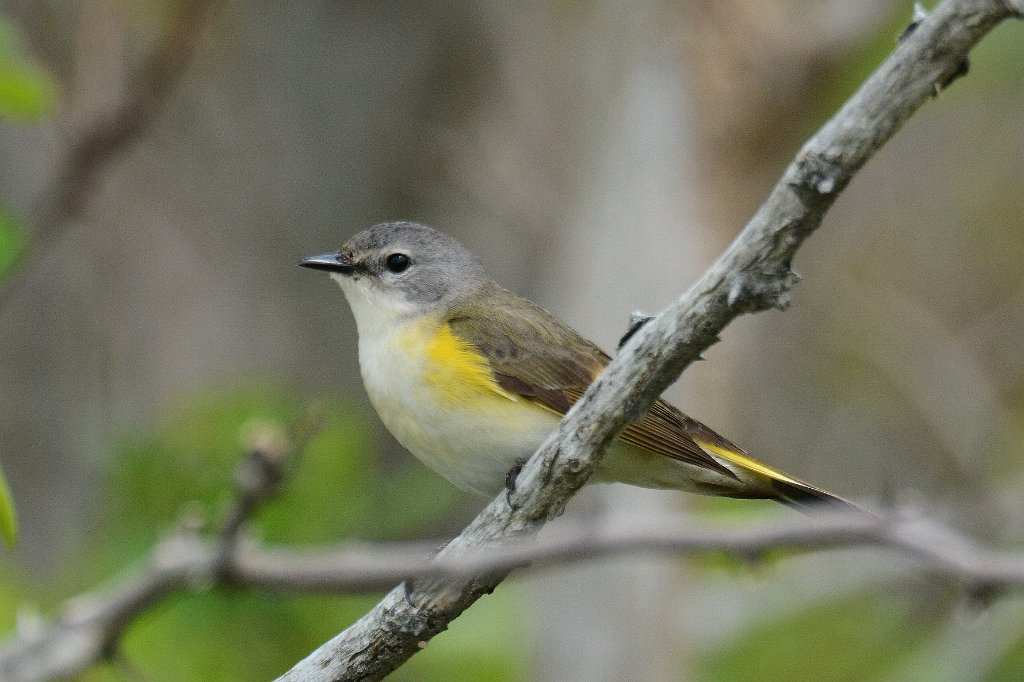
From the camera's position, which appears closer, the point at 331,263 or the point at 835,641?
the point at 331,263

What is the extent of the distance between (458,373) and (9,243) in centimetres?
162

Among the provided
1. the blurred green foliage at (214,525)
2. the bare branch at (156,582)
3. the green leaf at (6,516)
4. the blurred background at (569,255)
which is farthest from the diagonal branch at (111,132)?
the green leaf at (6,516)

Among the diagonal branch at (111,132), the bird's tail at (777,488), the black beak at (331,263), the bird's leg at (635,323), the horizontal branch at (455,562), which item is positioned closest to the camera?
the horizontal branch at (455,562)

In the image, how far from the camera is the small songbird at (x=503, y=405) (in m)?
3.57

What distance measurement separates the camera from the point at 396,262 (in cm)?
450

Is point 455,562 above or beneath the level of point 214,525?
beneath

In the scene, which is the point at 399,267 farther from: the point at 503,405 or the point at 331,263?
the point at 503,405

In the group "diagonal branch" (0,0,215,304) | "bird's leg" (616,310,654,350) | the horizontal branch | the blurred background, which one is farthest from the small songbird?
the blurred background

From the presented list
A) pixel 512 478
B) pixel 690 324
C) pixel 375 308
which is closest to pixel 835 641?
pixel 375 308

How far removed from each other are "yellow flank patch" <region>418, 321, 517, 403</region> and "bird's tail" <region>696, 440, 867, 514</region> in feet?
2.30

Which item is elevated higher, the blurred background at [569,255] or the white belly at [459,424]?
the blurred background at [569,255]

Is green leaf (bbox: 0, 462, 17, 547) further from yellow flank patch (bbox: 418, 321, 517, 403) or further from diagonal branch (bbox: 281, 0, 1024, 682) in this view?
yellow flank patch (bbox: 418, 321, 517, 403)

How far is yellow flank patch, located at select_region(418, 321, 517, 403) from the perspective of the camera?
377cm

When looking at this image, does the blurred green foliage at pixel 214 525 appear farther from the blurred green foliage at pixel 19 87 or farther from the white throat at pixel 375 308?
the blurred green foliage at pixel 19 87
